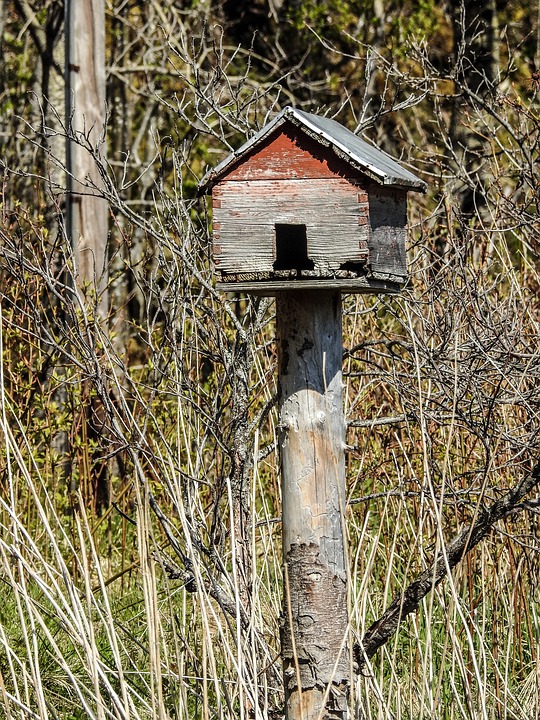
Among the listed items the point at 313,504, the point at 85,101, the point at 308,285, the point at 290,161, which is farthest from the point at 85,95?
the point at 313,504

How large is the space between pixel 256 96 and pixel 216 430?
1.16 meters

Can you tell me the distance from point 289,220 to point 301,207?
0.14 feet

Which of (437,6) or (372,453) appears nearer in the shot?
(372,453)

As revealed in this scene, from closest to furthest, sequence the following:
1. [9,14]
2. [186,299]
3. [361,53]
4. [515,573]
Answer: [186,299] < [515,573] < [361,53] < [9,14]

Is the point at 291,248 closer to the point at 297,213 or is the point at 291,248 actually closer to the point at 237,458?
the point at 297,213

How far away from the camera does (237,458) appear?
3070 mm

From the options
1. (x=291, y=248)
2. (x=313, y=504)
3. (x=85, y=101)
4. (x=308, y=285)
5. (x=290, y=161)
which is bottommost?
(x=313, y=504)

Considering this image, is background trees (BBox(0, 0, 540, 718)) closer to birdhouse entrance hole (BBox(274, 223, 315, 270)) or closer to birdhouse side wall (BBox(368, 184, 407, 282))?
birdhouse side wall (BBox(368, 184, 407, 282))

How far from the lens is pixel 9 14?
408 inches

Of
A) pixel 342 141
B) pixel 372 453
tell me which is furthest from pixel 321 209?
pixel 372 453

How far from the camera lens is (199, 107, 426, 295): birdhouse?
250 cm

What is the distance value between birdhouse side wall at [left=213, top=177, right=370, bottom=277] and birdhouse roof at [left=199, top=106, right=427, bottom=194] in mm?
48

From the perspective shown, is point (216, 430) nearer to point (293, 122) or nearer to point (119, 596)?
point (293, 122)

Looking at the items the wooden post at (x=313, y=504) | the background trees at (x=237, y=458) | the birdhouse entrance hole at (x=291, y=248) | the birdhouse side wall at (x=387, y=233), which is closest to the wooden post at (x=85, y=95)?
the background trees at (x=237, y=458)
